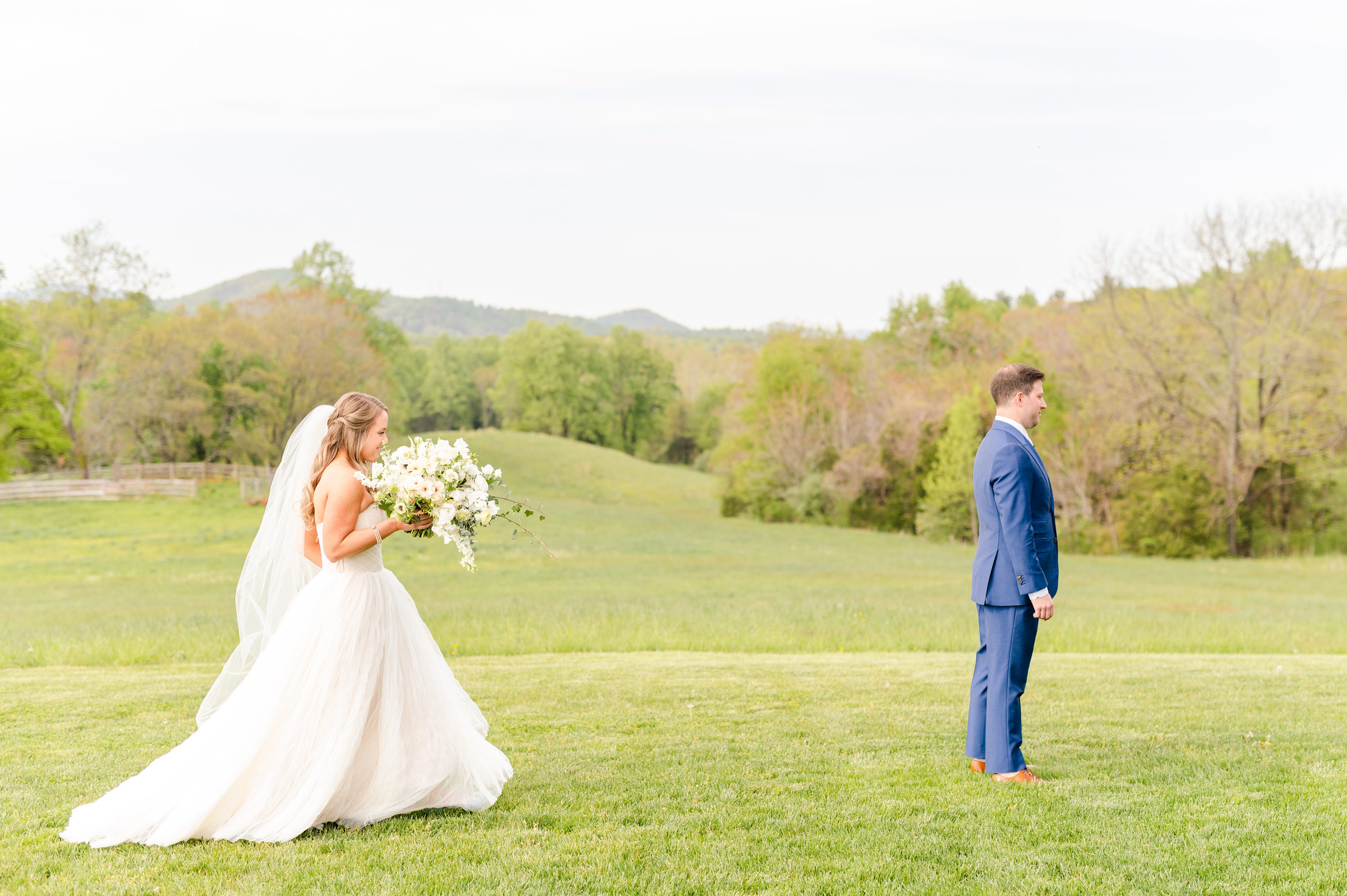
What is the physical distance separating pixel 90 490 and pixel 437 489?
5357 centimetres

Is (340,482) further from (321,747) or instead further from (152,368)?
(152,368)

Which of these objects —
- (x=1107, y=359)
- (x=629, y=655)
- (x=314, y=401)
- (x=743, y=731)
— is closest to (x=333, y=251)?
(x=314, y=401)

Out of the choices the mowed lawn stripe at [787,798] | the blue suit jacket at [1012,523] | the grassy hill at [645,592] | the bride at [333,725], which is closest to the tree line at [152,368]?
the grassy hill at [645,592]

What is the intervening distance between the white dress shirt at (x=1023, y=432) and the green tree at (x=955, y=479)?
127ft

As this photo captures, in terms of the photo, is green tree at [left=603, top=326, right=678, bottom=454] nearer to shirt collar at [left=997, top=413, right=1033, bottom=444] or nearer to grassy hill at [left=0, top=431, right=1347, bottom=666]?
grassy hill at [left=0, top=431, right=1347, bottom=666]

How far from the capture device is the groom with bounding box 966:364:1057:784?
6355 mm

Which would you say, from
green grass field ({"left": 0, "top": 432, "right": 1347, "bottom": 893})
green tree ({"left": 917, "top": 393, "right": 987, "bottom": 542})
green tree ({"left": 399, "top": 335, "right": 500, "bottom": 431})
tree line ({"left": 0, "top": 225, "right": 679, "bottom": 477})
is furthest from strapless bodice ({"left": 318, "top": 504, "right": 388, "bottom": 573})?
green tree ({"left": 399, "top": 335, "right": 500, "bottom": 431})

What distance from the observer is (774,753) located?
288 inches

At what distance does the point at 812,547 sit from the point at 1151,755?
35.0 meters

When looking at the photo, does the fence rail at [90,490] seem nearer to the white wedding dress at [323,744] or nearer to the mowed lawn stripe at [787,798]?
the mowed lawn stripe at [787,798]

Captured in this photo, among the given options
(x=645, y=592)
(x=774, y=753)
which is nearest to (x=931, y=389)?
(x=645, y=592)

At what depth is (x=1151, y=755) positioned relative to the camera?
284 inches

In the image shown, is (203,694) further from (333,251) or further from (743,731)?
(333,251)

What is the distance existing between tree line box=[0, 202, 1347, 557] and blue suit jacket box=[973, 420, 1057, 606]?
126ft
